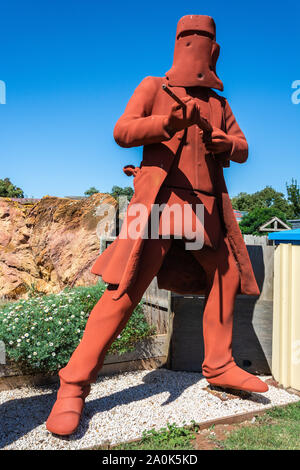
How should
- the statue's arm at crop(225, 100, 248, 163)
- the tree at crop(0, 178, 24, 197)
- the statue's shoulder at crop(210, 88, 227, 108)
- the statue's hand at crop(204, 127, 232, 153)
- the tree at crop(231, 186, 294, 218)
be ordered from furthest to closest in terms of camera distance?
1. the tree at crop(231, 186, 294, 218)
2. the tree at crop(0, 178, 24, 197)
3. the statue's shoulder at crop(210, 88, 227, 108)
4. the statue's arm at crop(225, 100, 248, 163)
5. the statue's hand at crop(204, 127, 232, 153)

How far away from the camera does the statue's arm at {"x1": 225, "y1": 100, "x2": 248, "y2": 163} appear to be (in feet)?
8.62

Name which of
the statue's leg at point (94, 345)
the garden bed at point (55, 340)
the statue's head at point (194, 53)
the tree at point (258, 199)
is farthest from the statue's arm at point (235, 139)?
the tree at point (258, 199)

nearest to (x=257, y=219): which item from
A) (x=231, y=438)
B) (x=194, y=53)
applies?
(x=194, y=53)

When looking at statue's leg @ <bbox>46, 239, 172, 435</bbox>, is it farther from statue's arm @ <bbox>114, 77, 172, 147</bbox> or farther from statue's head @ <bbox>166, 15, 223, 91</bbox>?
statue's head @ <bbox>166, 15, 223, 91</bbox>

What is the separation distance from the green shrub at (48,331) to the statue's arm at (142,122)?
1629 millimetres

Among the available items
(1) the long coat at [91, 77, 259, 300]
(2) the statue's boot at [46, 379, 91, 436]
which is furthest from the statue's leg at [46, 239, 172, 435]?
(1) the long coat at [91, 77, 259, 300]

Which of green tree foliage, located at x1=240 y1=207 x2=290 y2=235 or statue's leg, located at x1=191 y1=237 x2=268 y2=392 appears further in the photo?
green tree foliage, located at x1=240 y1=207 x2=290 y2=235

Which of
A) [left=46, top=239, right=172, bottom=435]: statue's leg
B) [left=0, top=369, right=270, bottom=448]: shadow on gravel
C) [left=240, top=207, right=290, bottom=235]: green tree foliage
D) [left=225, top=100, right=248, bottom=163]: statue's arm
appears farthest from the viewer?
[left=240, top=207, right=290, bottom=235]: green tree foliage

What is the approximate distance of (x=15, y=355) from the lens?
297 cm

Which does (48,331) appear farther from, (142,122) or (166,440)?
(142,122)

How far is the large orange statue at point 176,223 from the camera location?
2291 mm

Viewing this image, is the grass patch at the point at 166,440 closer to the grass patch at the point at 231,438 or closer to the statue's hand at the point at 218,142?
the grass patch at the point at 231,438

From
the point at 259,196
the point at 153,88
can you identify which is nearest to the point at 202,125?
the point at 153,88
